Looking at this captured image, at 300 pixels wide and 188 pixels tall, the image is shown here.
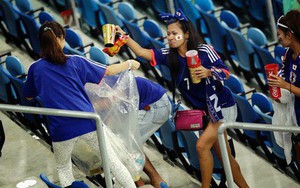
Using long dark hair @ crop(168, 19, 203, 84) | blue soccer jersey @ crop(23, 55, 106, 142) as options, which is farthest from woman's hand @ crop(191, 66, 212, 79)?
blue soccer jersey @ crop(23, 55, 106, 142)

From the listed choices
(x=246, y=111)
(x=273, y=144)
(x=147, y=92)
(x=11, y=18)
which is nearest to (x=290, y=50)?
(x=147, y=92)

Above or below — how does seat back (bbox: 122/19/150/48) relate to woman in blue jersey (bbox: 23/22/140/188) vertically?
below

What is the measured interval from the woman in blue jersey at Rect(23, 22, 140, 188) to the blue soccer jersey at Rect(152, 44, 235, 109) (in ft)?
1.90

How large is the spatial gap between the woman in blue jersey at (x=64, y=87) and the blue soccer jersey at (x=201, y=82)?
58cm

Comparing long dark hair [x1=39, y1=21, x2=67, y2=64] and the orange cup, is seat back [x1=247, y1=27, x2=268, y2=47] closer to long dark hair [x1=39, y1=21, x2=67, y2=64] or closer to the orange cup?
the orange cup

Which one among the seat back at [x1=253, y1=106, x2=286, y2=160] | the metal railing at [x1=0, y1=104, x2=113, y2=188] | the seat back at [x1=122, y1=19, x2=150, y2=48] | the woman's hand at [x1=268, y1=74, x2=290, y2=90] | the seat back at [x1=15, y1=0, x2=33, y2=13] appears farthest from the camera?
the seat back at [x1=15, y1=0, x2=33, y2=13]

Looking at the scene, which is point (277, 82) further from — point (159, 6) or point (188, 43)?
point (159, 6)

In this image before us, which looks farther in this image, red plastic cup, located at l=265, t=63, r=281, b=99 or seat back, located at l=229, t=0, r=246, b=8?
seat back, located at l=229, t=0, r=246, b=8

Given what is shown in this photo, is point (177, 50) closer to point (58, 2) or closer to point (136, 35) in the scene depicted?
point (136, 35)

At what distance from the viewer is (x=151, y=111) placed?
669 centimetres

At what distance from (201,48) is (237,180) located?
3.16 ft

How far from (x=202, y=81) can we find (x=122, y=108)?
1.89 feet

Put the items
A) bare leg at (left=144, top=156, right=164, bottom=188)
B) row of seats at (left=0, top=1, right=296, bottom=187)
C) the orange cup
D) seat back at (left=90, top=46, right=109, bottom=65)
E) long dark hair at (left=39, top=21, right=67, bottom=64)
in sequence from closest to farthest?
1. long dark hair at (left=39, top=21, right=67, bottom=64)
2. the orange cup
3. bare leg at (left=144, top=156, right=164, bottom=188)
4. row of seats at (left=0, top=1, right=296, bottom=187)
5. seat back at (left=90, top=46, right=109, bottom=65)

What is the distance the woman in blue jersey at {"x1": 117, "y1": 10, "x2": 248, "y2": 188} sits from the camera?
641cm
